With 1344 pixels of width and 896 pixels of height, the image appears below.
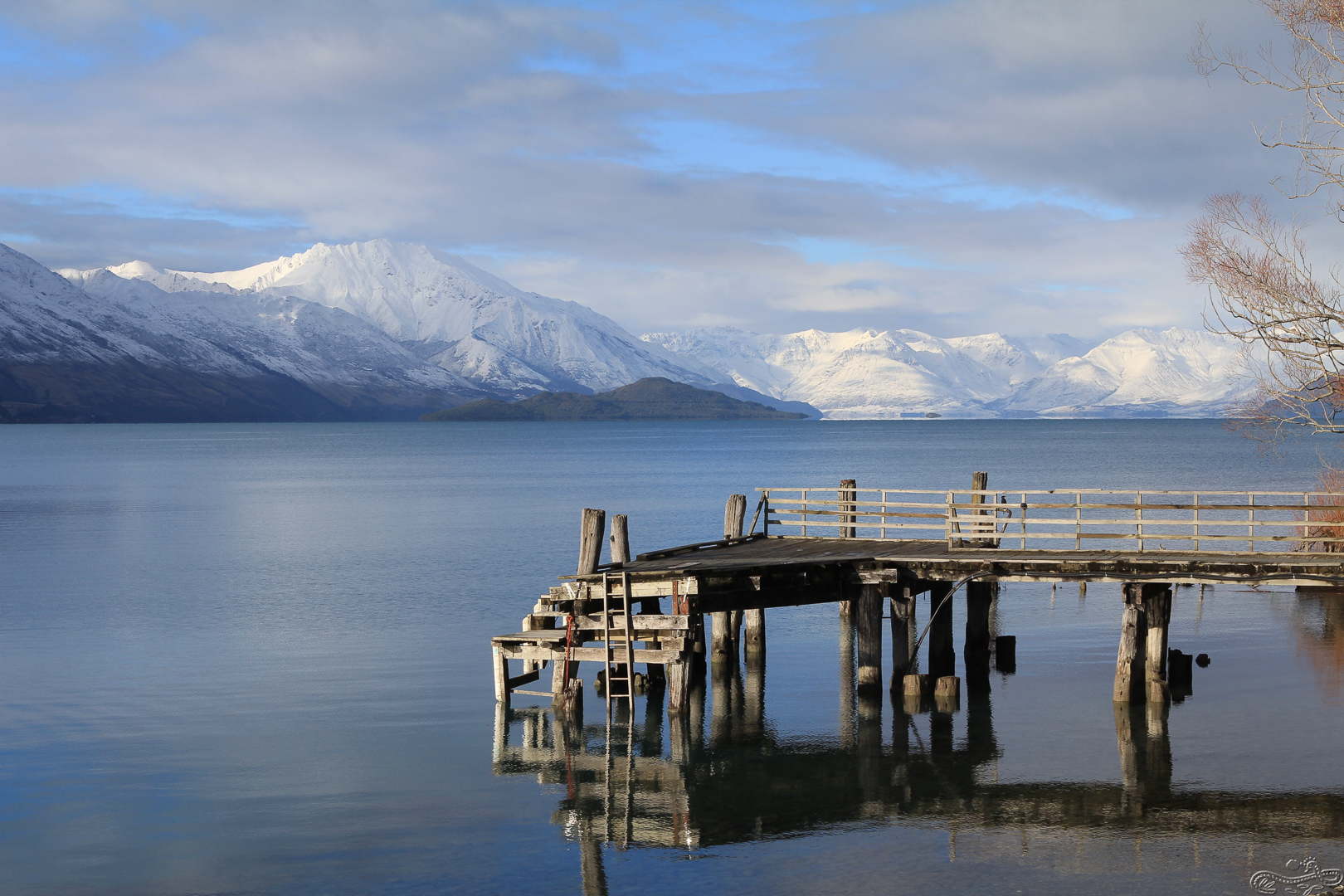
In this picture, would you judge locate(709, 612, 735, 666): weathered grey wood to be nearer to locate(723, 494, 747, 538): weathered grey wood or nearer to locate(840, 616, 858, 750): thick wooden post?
locate(723, 494, 747, 538): weathered grey wood

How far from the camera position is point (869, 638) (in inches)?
1107

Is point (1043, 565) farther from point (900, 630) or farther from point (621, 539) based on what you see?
point (621, 539)

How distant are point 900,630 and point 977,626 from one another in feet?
10.3

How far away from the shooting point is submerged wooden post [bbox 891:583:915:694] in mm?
29125

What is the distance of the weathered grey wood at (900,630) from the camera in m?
29.1

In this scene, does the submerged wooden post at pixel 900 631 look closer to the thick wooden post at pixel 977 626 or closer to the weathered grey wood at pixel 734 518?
the thick wooden post at pixel 977 626

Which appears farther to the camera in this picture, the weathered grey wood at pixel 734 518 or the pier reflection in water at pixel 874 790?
the weathered grey wood at pixel 734 518

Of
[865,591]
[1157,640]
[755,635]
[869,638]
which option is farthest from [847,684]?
[1157,640]

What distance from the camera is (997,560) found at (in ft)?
87.9

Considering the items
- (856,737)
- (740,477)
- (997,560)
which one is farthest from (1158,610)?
(740,477)

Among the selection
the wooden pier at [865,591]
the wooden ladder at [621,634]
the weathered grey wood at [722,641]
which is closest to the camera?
the wooden ladder at [621,634]

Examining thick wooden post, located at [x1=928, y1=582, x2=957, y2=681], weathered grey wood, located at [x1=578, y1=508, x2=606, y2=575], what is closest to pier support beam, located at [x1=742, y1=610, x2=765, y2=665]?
thick wooden post, located at [x1=928, y1=582, x2=957, y2=681]

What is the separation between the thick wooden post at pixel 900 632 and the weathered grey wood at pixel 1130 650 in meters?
4.56

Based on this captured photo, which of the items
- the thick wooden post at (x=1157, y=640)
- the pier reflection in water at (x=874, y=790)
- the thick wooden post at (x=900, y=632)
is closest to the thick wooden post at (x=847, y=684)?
the pier reflection in water at (x=874, y=790)
